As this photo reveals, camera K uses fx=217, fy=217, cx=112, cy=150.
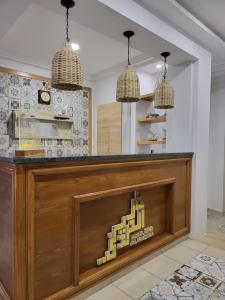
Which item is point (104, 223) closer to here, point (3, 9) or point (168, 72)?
point (3, 9)

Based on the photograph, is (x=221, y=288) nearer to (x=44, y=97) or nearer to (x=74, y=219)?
(x=74, y=219)

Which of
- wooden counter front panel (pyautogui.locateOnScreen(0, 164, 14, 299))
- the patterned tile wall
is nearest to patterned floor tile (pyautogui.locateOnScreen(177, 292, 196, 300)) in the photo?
wooden counter front panel (pyautogui.locateOnScreen(0, 164, 14, 299))

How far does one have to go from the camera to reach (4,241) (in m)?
1.53

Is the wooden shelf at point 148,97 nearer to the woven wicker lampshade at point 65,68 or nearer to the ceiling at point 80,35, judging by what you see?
the ceiling at point 80,35

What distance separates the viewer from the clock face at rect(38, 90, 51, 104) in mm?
3734

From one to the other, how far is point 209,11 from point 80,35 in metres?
1.52

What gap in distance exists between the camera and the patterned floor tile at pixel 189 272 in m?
1.99

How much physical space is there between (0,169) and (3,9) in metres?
1.36

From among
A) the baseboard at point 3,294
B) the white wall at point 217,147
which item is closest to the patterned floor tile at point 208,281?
the baseboard at point 3,294

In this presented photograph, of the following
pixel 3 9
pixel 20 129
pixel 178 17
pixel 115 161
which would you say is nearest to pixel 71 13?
A: pixel 3 9

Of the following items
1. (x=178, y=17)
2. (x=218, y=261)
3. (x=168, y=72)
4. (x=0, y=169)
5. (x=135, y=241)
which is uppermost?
(x=178, y=17)

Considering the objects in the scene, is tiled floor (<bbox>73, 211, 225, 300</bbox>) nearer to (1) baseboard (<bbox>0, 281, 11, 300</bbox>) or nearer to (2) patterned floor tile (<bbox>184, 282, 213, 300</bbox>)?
(2) patterned floor tile (<bbox>184, 282, 213, 300</bbox>)

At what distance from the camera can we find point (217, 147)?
3.93m

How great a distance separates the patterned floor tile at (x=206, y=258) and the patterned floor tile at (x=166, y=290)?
608mm
